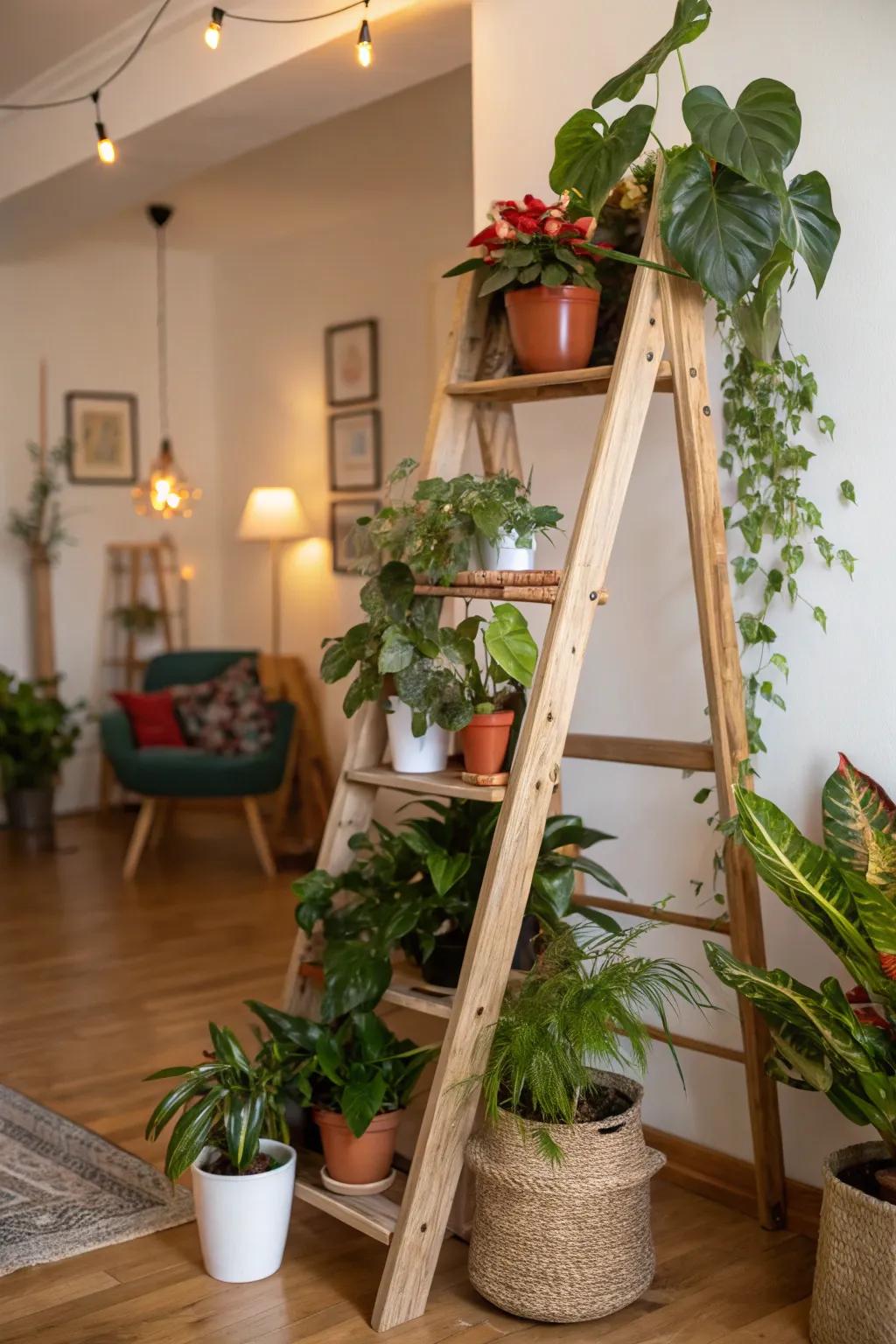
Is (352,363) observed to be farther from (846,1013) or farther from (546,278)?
(846,1013)

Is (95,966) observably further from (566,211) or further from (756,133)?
(756,133)

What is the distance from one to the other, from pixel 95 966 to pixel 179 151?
2486 millimetres

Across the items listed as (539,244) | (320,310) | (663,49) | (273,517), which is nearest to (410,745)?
(539,244)

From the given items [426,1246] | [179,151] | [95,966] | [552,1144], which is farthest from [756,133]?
[95,966]

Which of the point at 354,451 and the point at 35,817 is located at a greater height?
the point at 354,451

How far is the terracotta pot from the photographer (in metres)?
2.50

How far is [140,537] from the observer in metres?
7.23

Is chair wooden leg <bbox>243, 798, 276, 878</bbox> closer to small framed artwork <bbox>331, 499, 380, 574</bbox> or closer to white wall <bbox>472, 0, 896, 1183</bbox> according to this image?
small framed artwork <bbox>331, 499, 380, 574</bbox>

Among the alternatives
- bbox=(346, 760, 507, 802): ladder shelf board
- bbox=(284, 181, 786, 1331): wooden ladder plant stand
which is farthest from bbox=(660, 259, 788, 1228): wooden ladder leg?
bbox=(346, 760, 507, 802): ladder shelf board

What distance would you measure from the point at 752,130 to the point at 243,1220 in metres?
1.92

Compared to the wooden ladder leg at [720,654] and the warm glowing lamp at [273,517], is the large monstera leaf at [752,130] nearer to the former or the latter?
the wooden ladder leg at [720,654]

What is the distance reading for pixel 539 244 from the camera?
8.21 feet

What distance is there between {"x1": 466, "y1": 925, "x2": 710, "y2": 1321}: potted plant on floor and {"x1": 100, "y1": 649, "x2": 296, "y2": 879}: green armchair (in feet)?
11.4

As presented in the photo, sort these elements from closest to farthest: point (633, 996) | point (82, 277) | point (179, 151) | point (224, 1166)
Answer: point (633, 996) → point (224, 1166) → point (179, 151) → point (82, 277)
